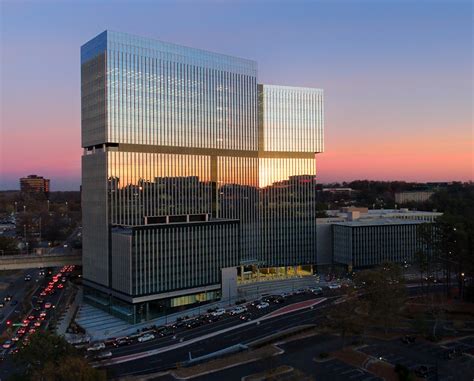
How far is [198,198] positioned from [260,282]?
24.4m

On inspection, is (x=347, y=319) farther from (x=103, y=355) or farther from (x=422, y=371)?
(x=103, y=355)

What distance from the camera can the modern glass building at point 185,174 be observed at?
8712 cm


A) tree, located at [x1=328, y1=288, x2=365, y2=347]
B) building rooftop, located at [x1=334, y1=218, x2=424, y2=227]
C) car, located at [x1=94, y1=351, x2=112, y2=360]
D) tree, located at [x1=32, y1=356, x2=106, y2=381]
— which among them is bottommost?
car, located at [x1=94, y1=351, x2=112, y2=360]

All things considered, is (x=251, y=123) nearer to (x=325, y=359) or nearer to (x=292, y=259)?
(x=292, y=259)

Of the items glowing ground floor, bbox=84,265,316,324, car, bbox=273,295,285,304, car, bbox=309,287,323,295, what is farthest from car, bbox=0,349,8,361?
car, bbox=309,287,323,295

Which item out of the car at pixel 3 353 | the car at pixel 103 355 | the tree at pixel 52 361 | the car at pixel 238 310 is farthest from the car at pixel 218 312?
the tree at pixel 52 361

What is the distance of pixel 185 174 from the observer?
103562mm

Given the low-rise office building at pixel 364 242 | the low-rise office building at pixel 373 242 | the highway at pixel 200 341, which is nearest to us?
the highway at pixel 200 341

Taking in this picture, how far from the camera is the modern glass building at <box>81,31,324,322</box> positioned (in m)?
87.1

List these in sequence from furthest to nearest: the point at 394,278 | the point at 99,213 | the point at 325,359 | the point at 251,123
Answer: the point at 251,123
the point at 99,213
the point at 394,278
the point at 325,359

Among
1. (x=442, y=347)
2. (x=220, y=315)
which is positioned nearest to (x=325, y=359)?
(x=442, y=347)

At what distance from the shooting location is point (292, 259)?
118500 mm

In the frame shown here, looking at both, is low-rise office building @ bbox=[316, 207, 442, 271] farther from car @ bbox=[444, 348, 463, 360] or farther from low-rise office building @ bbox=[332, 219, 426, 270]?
car @ bbox=[444, 348, 463, 360]

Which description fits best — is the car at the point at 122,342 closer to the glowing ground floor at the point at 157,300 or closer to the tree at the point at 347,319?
the glowing ground floor at the point at 157,300
